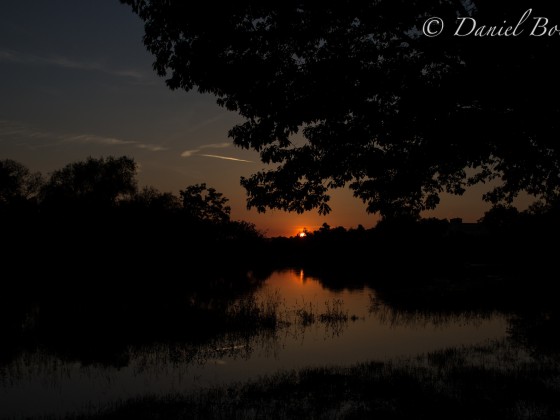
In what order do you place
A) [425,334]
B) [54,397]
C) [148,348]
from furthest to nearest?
[425,334] → [148,348] → [54,397]

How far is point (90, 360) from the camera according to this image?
19125 millimetres

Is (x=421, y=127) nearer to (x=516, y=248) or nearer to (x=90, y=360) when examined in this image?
(x=90, y=360)

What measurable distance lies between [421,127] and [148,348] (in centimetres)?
1397

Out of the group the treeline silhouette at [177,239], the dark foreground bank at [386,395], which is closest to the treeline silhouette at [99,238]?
the treeline silhouette at [177,239]

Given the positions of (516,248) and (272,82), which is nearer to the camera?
(272,82)

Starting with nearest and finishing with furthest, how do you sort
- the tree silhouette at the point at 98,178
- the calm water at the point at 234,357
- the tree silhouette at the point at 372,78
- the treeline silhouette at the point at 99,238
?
the tree silhouette at the point at 372,78, the calm water at the point at 234,357, the treeline silhouette at the point at 99,238, the tree silhouette at the point at 98,178

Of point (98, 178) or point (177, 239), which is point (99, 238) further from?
point (98, 178)

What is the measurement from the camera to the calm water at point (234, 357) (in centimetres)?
1509

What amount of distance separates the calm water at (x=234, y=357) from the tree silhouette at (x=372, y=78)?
26.3 ft

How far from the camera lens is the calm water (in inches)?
594

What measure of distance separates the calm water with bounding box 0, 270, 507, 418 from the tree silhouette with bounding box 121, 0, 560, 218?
26.3 ft

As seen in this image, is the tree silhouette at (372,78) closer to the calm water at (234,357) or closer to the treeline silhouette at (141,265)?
the treeline silhouette at (141,265)

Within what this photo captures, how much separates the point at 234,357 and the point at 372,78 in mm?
12029

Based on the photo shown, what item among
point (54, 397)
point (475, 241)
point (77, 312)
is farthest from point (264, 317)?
point (475, 241)
